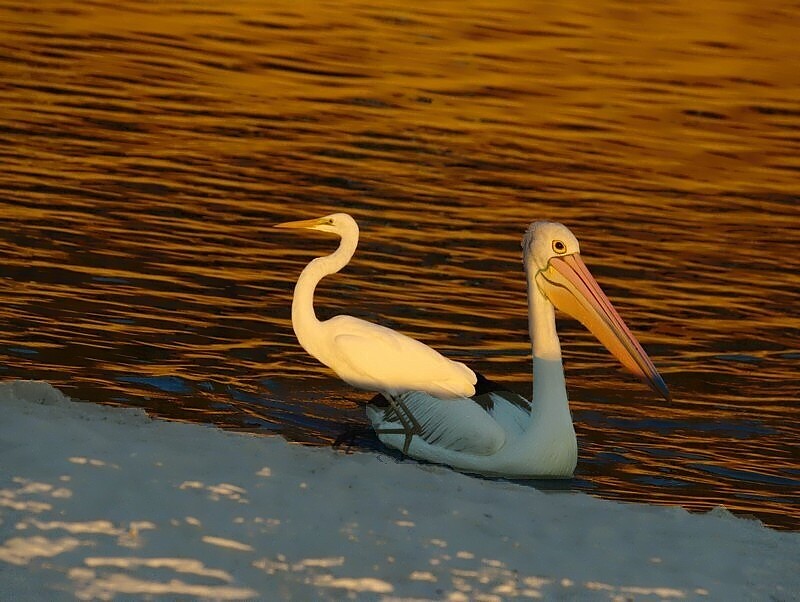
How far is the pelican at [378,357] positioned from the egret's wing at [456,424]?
4cm

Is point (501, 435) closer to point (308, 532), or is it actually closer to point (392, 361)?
point (392, 361)

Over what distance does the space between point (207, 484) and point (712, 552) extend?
1.83 m

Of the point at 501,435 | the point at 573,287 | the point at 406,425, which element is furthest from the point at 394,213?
the point at 501,435

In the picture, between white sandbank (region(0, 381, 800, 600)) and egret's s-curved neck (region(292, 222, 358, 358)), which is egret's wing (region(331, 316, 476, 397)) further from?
white sandbank (region(0, 381, 800, 600))

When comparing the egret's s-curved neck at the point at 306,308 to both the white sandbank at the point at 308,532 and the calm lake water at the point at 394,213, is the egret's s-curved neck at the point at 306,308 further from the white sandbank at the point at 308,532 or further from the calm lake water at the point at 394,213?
the white sandbank at the point at 308,532

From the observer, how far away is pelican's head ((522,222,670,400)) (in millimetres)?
8438

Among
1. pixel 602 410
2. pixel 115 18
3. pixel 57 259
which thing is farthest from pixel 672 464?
pixel 115 18

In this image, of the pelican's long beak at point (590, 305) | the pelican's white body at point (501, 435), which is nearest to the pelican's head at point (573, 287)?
the pelican's long beak at point (590, 305)

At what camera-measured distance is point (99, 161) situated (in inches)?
561

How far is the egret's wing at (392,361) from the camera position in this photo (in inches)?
307

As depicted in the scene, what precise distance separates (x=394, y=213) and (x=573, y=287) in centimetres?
520

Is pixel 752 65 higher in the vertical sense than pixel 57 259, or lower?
higher

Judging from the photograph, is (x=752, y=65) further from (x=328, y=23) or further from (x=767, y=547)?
(x=767, y=547)

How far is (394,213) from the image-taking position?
13.5m
